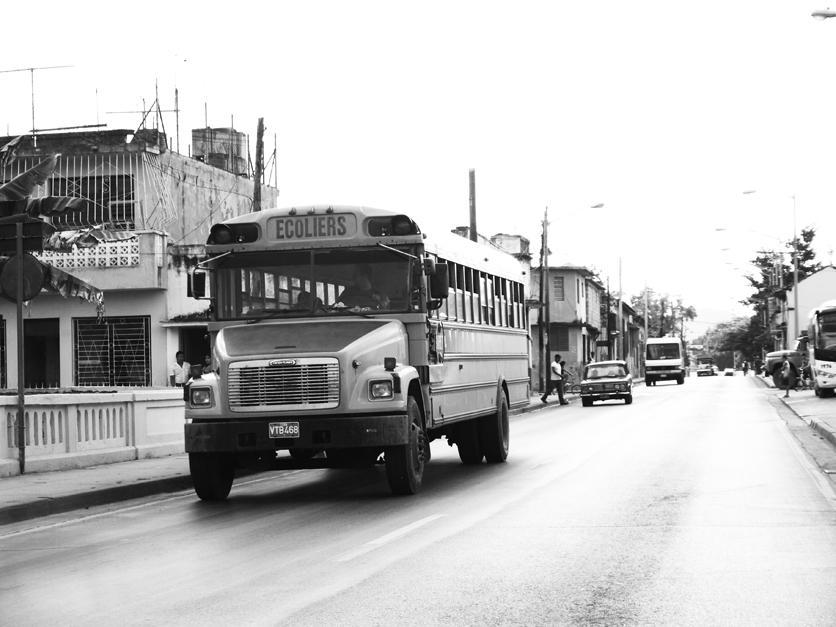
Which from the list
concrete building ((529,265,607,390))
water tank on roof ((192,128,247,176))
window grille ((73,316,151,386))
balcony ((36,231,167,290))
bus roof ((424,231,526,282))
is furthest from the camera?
concrete building ((529,265,607,390))

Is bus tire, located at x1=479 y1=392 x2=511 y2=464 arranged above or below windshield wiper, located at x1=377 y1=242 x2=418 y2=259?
below

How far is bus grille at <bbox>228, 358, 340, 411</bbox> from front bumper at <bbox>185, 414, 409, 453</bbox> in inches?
6.7

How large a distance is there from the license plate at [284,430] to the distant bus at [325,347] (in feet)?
0.03

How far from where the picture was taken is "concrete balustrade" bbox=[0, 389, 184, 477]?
15.9m

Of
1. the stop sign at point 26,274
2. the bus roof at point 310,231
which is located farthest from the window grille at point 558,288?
the bus roof at point 310,231

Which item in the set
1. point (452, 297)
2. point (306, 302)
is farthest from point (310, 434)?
point (452, 297)

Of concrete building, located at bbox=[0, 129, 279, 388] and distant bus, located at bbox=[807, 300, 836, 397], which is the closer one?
concrete building, located at bbox=[0, 129, 279, 388]

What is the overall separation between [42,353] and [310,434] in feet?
90.9

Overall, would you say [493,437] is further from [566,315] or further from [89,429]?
[566,315]

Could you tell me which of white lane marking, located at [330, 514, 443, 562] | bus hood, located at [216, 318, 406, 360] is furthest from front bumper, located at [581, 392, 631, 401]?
white lane marking, located at [330, 514, 443, 562]

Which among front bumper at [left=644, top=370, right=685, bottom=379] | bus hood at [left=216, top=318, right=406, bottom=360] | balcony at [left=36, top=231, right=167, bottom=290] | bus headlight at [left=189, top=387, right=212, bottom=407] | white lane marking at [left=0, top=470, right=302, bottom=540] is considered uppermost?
balcony at [left=36, top=231, right=167, bottom=290]

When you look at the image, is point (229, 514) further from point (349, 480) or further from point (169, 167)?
point (169, 167)

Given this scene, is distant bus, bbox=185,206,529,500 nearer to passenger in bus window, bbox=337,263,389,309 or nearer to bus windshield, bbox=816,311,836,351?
passenger in bus window, bbox=337,263,389,309

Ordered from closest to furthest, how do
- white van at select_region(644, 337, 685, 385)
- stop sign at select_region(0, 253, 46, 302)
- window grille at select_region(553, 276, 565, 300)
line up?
stop sign at select_region(0, 253, 46, 302) < white van at select_region(644, 337, 685, 385) < window grille at select_region(553, 276, 565, 300)
